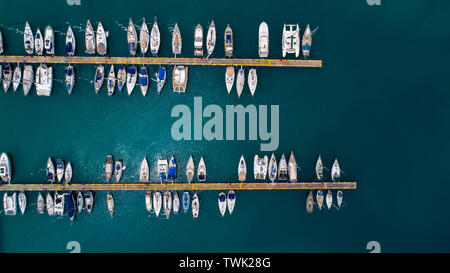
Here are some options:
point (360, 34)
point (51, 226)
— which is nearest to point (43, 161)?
point (51, 226)

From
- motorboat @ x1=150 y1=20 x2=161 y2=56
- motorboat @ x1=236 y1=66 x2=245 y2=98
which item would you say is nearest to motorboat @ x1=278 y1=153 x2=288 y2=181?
motorboat @ x1=236 y1=66 x2=245 y2=98

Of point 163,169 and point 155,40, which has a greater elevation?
point 155,40

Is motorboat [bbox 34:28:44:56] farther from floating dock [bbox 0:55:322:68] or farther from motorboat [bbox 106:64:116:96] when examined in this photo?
motorboat [bbox 106:64:116:96]

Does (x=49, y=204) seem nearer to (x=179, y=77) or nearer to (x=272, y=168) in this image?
(x=179, y=77)

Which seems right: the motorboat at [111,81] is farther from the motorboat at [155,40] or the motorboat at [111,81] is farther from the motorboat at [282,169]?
the motorboat at [282,169]

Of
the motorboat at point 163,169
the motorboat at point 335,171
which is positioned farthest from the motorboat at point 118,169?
the motorboat at point 335,171

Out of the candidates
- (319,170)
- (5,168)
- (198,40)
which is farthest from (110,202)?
(319,170)
